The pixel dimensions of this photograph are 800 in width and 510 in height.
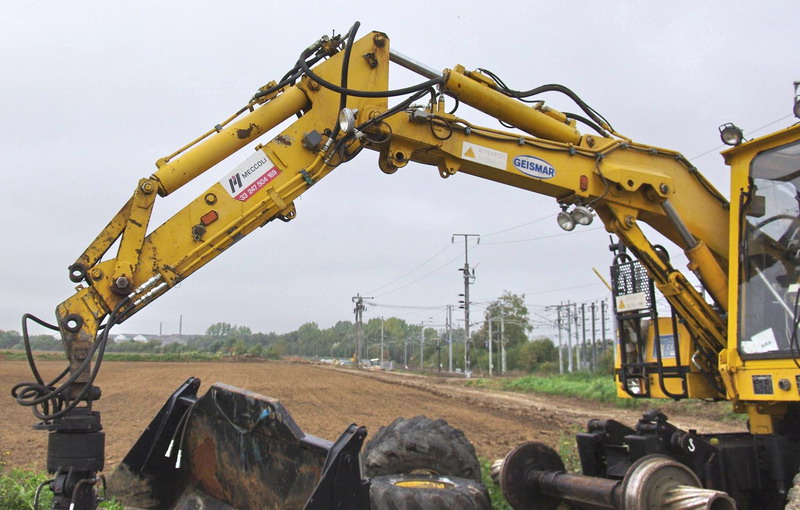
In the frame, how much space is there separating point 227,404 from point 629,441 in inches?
111

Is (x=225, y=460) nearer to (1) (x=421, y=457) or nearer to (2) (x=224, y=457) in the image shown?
(2) (x=224, y=457)

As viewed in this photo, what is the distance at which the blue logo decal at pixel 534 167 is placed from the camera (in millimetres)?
5371

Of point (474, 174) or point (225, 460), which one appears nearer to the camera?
point (225, 460)

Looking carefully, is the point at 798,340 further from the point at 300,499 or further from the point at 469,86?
the point at 300,499

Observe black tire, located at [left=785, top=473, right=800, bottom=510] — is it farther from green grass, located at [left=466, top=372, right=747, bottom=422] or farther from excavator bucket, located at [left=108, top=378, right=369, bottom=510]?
green grass, located at [left=466, top=372, right=747, bottom=422]

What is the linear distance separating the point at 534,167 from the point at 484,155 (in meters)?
0.47

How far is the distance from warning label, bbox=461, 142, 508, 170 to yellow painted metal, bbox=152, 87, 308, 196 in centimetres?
129

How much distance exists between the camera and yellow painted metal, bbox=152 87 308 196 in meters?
4.56

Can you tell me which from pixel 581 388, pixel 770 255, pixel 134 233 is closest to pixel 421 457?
pixel 134 233

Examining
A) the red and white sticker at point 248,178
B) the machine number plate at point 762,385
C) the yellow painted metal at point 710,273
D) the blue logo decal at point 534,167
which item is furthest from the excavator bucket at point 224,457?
the yellow painted metal at point 710,273

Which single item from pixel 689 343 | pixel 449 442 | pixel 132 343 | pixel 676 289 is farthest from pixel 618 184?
pixel 132 343

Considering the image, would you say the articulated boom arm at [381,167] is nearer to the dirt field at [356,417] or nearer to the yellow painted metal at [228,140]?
the yellow painted metal at [228,140]

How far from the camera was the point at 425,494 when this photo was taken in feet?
14.4

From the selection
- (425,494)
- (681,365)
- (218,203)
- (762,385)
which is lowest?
(425,494)
